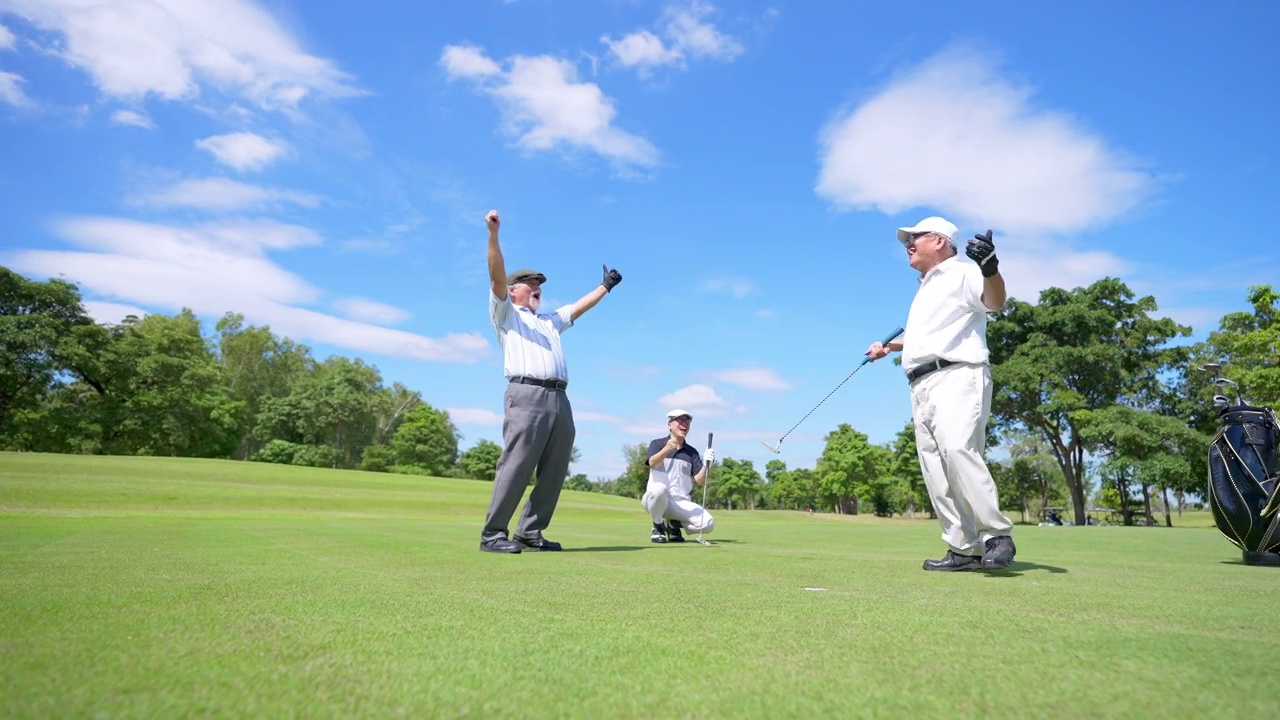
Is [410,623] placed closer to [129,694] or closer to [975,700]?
[129,694]

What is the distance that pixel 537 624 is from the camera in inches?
102

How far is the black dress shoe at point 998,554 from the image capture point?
4871mm

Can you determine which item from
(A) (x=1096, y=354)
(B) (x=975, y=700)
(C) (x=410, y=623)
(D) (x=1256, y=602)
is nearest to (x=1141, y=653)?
(B) (x=975, y=700)

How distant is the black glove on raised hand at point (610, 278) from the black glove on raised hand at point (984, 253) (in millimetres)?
3729

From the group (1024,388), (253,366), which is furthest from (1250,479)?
(253,366)

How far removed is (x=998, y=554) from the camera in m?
4.89

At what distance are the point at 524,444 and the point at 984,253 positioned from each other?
4.07m

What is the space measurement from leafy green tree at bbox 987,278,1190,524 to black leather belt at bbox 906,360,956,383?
37.1 m

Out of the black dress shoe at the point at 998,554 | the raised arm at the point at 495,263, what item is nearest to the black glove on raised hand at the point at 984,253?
the black dress shoe at the point at 998,554

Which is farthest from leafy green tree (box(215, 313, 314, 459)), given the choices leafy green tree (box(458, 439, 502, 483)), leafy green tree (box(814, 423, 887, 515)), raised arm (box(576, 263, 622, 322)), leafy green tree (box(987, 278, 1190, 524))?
raised arm (box(576, 263, 622, 322))

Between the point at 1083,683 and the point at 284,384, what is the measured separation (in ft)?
281

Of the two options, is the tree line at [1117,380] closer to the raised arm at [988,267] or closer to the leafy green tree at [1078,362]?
the leafy green tree at [1078,362]

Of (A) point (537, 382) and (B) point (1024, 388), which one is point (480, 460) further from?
(A) point (537, 382)

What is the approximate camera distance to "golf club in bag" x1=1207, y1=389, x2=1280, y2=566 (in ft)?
18.8
